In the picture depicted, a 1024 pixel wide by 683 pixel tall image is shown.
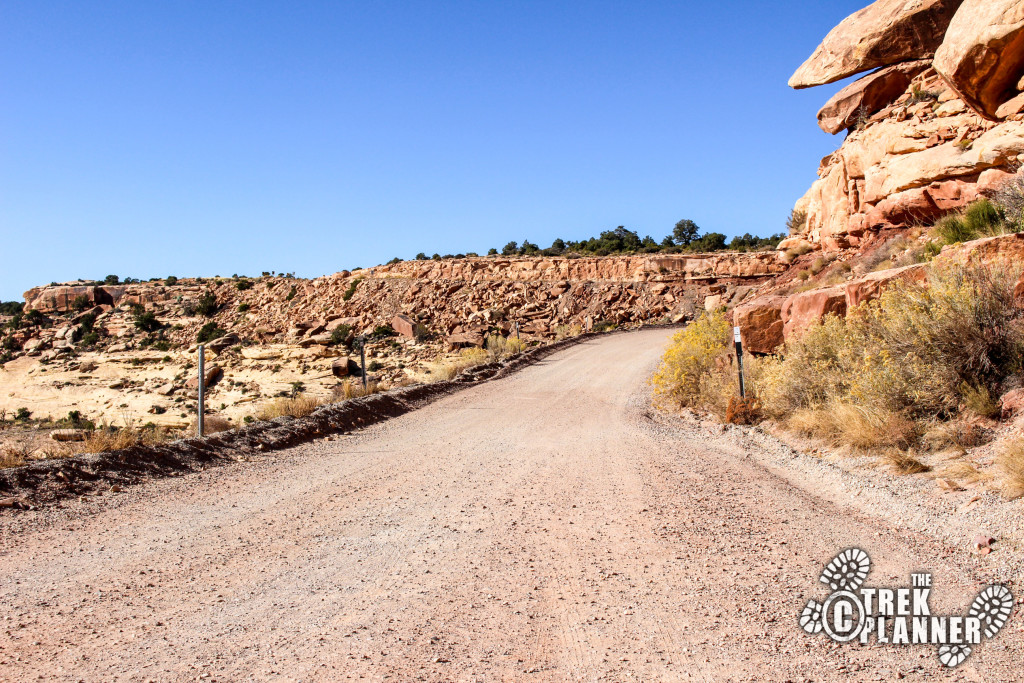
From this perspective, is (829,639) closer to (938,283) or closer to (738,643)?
(738,643)

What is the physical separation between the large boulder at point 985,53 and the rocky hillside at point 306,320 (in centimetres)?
1596

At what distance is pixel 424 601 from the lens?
497 cm

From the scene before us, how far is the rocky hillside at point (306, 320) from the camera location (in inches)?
1280

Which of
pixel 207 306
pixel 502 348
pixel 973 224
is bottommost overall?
pixel 502 348

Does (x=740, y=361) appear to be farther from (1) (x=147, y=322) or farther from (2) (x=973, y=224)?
(1) (x=147, y=322)

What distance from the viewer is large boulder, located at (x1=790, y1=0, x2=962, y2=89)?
2233 centimetres

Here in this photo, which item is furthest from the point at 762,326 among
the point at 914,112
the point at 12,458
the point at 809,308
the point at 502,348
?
the point at 502,348

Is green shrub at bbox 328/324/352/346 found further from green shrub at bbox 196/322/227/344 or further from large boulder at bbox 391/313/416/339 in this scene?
green shrub at bbox 196/322/227/344

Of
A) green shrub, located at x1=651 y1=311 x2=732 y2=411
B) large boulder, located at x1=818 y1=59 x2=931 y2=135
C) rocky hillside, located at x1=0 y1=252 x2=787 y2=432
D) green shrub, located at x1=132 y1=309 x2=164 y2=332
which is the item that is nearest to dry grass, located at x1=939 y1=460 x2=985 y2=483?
green shrub, located at x1=651 y1=311 x2=732 y2=411

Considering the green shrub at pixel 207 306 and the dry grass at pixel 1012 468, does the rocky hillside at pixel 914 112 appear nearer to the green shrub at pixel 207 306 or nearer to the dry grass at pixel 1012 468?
the dry grass at pixel 1012 468

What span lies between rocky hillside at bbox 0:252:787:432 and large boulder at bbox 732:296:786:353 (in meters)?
16.9

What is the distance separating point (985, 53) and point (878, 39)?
11.1m

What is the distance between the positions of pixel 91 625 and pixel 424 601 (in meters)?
2.16

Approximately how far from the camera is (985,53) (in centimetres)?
1395
